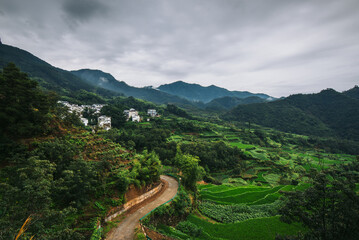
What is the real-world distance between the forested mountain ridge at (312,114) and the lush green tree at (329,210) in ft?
439

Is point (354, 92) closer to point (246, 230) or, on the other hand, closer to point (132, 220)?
point (246, 230)

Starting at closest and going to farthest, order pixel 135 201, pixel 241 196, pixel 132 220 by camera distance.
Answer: pixel 132 220 → pixel 135 201 → pixel 241 196

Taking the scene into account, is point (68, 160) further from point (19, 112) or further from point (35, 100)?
point (35, 100)

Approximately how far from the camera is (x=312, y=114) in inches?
5561

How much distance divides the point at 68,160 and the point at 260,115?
15898 centimetres

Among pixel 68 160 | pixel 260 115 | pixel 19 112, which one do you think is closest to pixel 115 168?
pixel 68 160

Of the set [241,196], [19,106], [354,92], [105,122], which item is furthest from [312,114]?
[19,106]

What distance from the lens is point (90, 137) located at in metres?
20.4

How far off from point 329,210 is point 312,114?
177787mm

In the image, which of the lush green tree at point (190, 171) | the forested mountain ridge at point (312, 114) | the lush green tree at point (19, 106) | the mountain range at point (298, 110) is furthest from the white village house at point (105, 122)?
the forested mountain ridge at point (312, 114)

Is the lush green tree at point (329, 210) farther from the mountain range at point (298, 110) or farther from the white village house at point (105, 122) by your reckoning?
the mountain range at point (298, 110)

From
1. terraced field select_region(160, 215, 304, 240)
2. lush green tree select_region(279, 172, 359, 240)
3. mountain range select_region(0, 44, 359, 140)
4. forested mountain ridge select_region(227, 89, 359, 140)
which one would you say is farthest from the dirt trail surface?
forested mountain ridge select_region(227, 89, 359, 140)

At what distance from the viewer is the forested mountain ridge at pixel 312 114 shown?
111m

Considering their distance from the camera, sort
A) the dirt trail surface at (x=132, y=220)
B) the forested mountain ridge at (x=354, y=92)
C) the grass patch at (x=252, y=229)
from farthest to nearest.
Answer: the forested mountain ridge at (x=354, y=92)
the grass patch at (x=252, y=229)
the dirt trail surface at (x=132, y=220)
